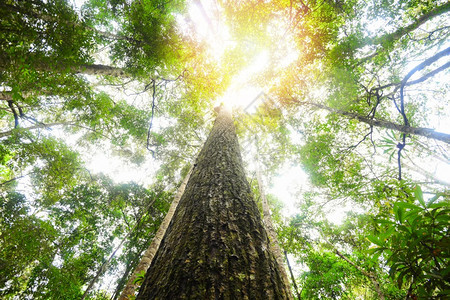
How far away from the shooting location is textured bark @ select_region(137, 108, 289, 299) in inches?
31.7

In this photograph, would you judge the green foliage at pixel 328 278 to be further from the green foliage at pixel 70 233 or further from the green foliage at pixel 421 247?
the green foliage at pixel 70 233

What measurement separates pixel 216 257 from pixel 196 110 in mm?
6725

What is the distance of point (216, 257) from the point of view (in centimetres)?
96

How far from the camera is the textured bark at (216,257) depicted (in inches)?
31.7

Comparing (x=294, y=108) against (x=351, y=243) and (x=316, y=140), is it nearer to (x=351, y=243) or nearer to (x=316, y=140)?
(x=316, y=140)

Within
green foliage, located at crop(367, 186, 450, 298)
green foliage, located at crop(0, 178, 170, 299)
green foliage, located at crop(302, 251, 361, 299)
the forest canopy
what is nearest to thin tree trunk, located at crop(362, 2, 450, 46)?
the forest canopy

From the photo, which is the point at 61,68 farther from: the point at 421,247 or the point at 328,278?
the point at 328,278

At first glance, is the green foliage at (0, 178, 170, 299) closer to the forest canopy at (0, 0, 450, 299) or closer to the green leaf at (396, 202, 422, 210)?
the forest canopy at (0, 0, 450, 299)

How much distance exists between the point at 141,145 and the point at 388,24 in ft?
38.2

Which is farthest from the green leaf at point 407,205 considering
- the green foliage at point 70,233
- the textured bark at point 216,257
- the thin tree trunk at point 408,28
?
the green foliage at point 70,233

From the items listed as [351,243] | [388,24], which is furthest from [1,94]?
[351,243]

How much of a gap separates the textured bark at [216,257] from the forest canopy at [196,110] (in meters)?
3.02

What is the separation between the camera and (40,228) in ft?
18.9

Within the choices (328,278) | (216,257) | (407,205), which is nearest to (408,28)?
(407,205)
